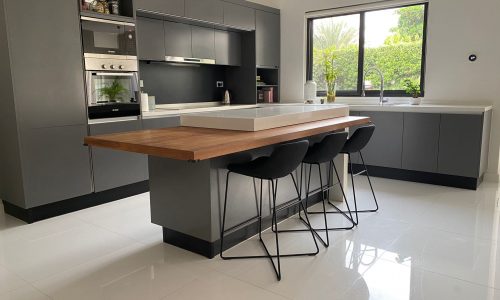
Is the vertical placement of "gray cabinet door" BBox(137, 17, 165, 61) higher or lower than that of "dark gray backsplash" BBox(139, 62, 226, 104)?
higher

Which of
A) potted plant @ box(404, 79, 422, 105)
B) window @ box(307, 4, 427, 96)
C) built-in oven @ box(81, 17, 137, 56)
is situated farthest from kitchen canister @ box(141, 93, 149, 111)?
potted plant @ box(404, 79, 422, 105)

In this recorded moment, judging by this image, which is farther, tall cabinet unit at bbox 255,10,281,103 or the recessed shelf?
tall cabinet unit at bbox 255,10,281,103

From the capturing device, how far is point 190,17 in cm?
455

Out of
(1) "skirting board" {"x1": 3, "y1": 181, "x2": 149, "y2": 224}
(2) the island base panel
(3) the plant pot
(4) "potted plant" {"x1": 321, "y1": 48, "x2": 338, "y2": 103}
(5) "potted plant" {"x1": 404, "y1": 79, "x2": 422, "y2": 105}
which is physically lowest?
(1) "skirting board" {"x1": 3, "y1": 181, "x2": 149, "y2": 224}

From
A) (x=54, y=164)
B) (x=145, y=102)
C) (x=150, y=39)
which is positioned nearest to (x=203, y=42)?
(x=150, y=39)

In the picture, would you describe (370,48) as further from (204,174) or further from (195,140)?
(195,140)

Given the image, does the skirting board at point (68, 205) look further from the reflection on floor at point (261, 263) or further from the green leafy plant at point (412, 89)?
the green leafy plant at point (412, 89)

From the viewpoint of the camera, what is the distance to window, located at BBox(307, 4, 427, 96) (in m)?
4.85

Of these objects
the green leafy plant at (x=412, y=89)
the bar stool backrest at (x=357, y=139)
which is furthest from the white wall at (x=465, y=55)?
the bar stool backrest at (x=357, y=139)

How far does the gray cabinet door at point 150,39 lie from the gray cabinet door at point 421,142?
120 inches

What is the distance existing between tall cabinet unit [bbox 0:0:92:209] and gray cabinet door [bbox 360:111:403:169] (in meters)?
3.32

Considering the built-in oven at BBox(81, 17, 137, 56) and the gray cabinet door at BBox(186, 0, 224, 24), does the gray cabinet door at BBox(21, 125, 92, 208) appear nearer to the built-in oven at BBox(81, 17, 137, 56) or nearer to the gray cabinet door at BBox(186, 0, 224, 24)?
the built-in oven at BBox(81, 17, 137, 56)

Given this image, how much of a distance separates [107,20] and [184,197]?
7.02ft

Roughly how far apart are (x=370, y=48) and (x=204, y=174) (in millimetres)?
3765
